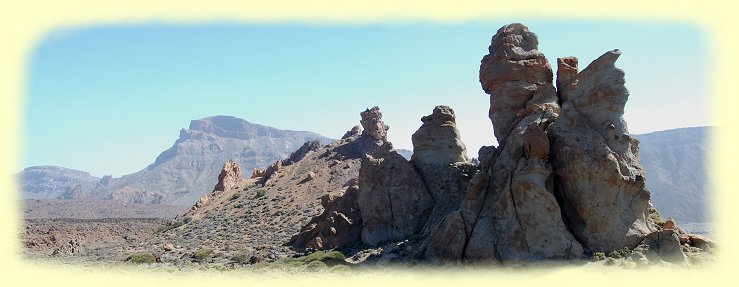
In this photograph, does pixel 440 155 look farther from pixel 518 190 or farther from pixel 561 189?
pixel 518 190

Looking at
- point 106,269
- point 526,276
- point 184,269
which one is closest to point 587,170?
point 526,276

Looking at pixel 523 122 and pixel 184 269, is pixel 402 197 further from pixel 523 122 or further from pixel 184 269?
pixel 184 269

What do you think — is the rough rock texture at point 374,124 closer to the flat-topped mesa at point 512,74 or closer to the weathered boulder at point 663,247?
the flat-topped mesa at point 512,74

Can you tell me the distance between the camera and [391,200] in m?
31.1

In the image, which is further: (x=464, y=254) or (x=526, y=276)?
(x=464, y=254)

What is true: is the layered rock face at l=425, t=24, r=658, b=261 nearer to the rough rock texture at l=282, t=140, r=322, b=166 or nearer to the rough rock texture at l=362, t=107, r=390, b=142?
the rough rock texture at l=362, t=107, r=390, b=142

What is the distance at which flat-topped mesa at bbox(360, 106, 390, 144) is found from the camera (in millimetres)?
68500

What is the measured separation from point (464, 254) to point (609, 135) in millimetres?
7203

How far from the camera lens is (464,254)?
888 inches

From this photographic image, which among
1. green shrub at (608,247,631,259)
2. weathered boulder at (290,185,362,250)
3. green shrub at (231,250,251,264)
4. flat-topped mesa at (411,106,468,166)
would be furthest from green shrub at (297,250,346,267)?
green shrub at (608,247,631,259)

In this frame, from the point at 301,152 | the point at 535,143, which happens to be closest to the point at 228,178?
the point at 301,152

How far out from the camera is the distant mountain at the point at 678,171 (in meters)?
99.7

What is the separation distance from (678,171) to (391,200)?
373 ft

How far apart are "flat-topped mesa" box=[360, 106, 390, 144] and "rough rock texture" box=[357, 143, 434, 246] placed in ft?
117
